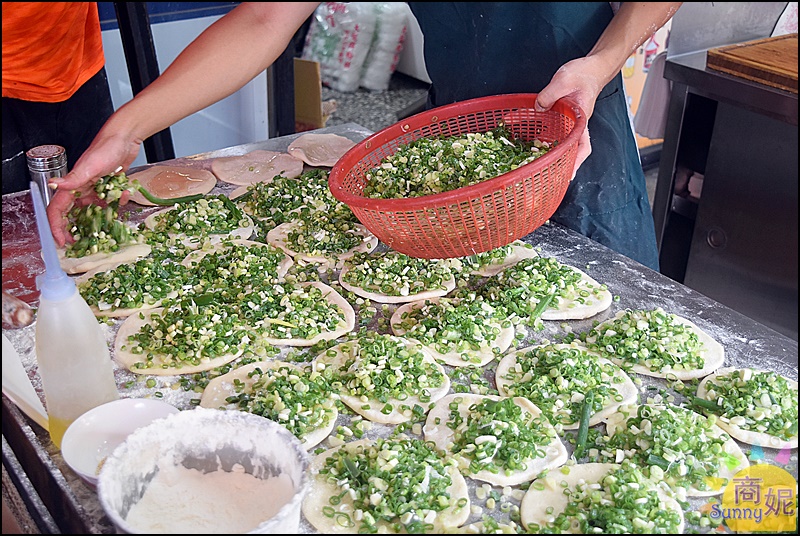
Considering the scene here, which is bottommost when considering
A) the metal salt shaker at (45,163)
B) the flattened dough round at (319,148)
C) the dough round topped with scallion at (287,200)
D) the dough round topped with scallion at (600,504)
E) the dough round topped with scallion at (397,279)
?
the dough round topped with scallion at (600,504)

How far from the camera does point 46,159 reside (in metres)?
2.98

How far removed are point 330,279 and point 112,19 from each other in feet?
9.82

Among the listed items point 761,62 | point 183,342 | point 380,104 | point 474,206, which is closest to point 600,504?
point 474,206

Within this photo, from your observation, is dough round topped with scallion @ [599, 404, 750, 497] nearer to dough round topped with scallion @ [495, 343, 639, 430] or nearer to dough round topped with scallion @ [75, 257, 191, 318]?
dough round topped with scallion @ [495, 343, 639, 430]

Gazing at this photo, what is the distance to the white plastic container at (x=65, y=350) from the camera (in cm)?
174

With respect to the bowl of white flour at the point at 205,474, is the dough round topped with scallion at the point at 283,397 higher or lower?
lower

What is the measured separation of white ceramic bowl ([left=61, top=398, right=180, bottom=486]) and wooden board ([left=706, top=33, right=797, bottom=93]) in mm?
3301

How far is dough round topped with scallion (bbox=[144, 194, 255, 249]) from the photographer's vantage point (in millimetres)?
3010

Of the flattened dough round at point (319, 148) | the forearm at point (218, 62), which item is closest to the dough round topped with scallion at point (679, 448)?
the forearm at point (218, 62)

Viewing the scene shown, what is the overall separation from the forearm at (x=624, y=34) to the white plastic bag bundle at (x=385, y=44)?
5.18 meters

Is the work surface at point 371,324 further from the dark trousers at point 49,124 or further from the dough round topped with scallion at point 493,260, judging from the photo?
the dark trousers at point 49,124

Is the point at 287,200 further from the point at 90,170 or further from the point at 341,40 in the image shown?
the point at 341,40

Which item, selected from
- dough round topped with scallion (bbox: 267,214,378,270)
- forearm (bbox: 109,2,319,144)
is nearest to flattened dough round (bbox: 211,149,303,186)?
dough round topped with scallion (bbox: 267,214,378,270)

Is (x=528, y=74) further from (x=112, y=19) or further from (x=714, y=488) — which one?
(x=112, y=19)
